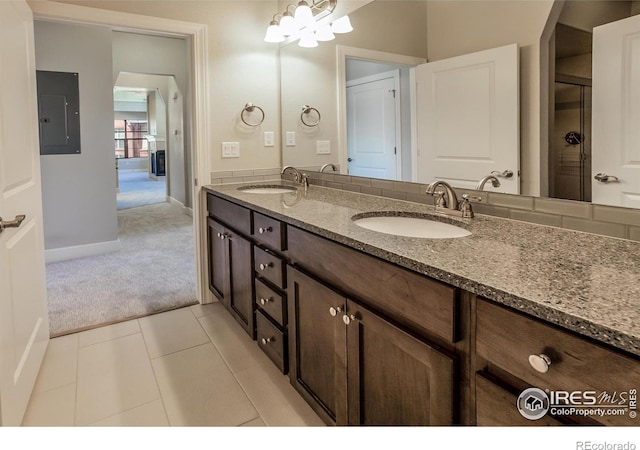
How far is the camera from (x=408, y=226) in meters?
1.64


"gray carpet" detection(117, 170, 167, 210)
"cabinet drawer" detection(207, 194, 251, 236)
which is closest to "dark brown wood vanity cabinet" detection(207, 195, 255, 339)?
"cabinet drawer" detection(207, 194, 251, 236)

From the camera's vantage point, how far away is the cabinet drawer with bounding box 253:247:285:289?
1750 mm

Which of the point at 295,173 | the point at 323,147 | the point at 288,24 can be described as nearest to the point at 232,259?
the point at 295,173

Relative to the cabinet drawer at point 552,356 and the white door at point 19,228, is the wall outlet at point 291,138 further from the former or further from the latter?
the cabinet drawer at point 552,356

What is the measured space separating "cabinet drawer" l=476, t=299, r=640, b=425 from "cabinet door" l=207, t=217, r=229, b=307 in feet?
6.09

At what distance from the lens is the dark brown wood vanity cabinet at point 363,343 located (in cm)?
97

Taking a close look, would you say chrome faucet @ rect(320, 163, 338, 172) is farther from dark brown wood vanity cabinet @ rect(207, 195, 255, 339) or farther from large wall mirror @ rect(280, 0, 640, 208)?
dark brown wood vanity cabinet @ rect(207, 195, 255, 339)

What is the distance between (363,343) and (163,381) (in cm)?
119

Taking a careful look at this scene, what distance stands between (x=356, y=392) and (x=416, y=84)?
1.30 metres

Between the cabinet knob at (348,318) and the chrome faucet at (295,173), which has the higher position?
the chrome faucet at (295,173)

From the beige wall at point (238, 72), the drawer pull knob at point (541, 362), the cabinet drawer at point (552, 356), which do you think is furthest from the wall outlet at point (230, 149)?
the drawer pull knob at point (541, 362)

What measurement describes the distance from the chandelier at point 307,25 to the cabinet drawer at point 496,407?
6.78 feet
